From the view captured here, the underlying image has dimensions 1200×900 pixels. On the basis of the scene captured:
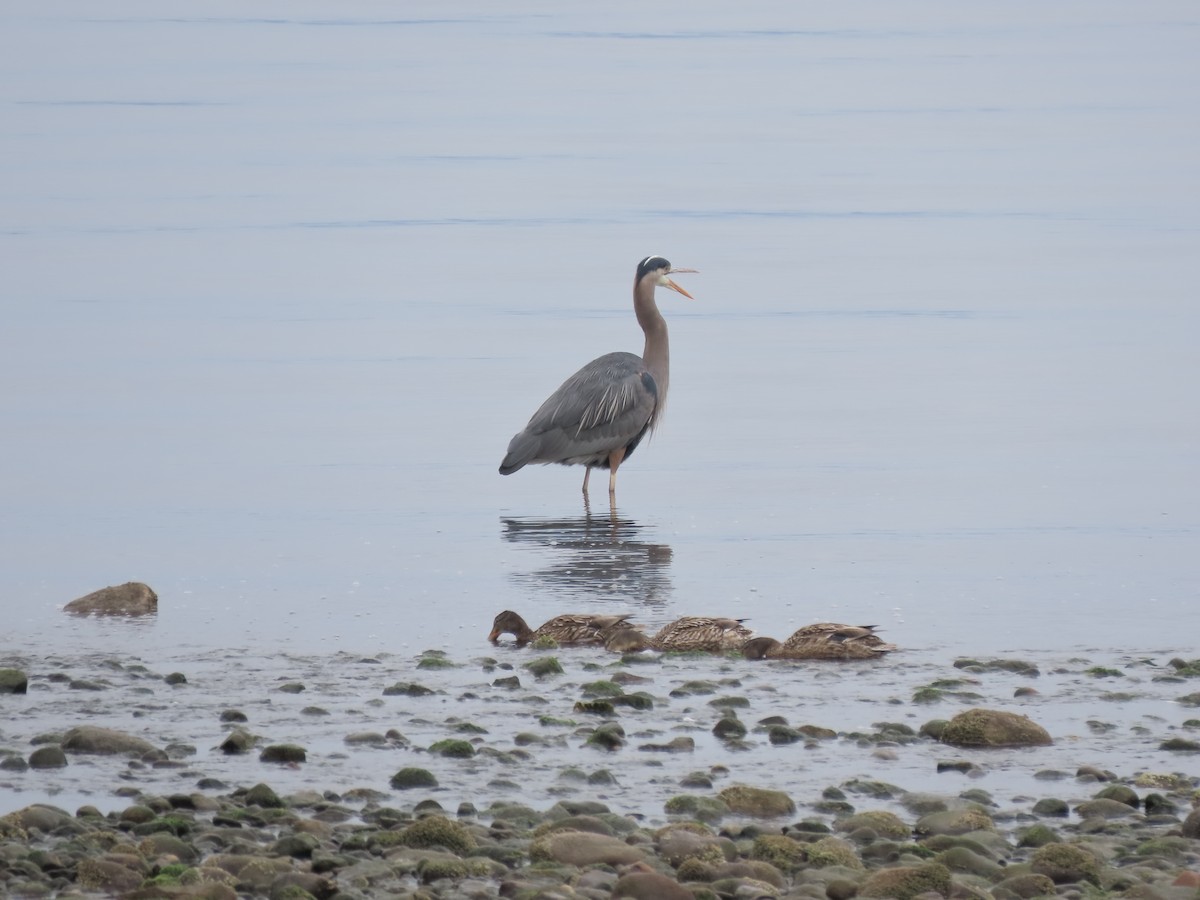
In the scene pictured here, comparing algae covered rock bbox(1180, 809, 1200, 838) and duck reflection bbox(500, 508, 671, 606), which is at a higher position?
duck reflection bbox(500, 508, 671, 606)

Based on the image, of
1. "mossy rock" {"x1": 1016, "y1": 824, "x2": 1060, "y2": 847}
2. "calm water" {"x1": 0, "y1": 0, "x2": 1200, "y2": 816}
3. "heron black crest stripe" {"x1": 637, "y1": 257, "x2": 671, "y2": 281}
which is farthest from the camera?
"heron black crest stripe" {"x1": 637, "y1": 257, "x2": 671, "y2": 281}

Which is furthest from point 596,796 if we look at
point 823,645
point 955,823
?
point 823,645

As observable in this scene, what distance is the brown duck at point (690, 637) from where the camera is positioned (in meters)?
10.2

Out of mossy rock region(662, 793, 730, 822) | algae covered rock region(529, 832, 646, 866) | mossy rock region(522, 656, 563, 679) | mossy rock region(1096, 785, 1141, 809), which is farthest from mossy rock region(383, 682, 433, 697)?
mossy rock region(1096, 785, 1141, 809)

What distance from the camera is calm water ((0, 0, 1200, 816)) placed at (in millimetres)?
12203

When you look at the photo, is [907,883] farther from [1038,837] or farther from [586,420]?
[586,420]

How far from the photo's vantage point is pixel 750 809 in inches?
293

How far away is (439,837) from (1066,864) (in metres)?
1.92

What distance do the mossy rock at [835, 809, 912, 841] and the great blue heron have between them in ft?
27.6

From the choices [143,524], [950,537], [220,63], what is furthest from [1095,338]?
[220,63]

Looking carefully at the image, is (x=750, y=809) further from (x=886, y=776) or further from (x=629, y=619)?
(x=629, y=619)

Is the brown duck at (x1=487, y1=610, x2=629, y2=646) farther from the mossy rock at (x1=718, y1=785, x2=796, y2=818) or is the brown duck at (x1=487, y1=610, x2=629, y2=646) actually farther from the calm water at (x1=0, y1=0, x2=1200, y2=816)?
the mossy rock at (x1=718, y1=785, x2=796, y2=818)

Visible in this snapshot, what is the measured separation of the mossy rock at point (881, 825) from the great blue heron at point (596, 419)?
27.6ft

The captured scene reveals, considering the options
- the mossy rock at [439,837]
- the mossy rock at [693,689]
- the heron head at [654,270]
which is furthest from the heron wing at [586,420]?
the mossy rock at [439,837]
